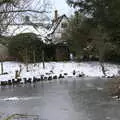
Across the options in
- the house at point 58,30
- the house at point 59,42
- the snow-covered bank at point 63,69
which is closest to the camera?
the snow-covered bank at point 63,69

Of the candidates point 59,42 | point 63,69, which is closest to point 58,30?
point 59,42

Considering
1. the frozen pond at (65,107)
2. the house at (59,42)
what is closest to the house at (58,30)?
the house at (59,42)

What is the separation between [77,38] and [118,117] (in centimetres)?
4017

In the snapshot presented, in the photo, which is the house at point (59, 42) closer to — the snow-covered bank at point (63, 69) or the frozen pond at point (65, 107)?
the snow-covered bank at point (63, 69)

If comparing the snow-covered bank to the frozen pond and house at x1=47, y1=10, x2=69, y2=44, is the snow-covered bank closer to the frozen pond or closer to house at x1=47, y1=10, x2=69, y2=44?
house at x1=47, y1=10, x2=69, y2=44

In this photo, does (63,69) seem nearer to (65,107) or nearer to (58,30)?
(58,30)

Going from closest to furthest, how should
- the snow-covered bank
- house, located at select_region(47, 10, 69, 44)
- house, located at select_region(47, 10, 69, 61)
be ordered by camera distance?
the snow-covered bank < house, located at select_region(47, 10, 69, 61) < house, located at select_region(47, 10, 69, 44)

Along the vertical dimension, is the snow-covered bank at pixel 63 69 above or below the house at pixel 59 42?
below

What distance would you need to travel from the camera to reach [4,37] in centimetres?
566

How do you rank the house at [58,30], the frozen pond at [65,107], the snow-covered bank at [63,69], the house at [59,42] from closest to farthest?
the frozen pond at [65,107] → the snow-covered bank at [63,69] → the house at [59,42] → the house at [58,30]

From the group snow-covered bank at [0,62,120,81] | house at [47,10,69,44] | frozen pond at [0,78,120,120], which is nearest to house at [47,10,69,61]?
house at [47,10,69,44]

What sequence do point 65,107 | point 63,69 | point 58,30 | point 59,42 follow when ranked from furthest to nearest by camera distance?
point 58,30
point 59,42
point 63,69
point 65,107

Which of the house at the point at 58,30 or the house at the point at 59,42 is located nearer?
the house at the point at 59,42

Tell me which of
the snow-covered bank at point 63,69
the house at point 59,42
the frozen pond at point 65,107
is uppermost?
the house at point 59,42
